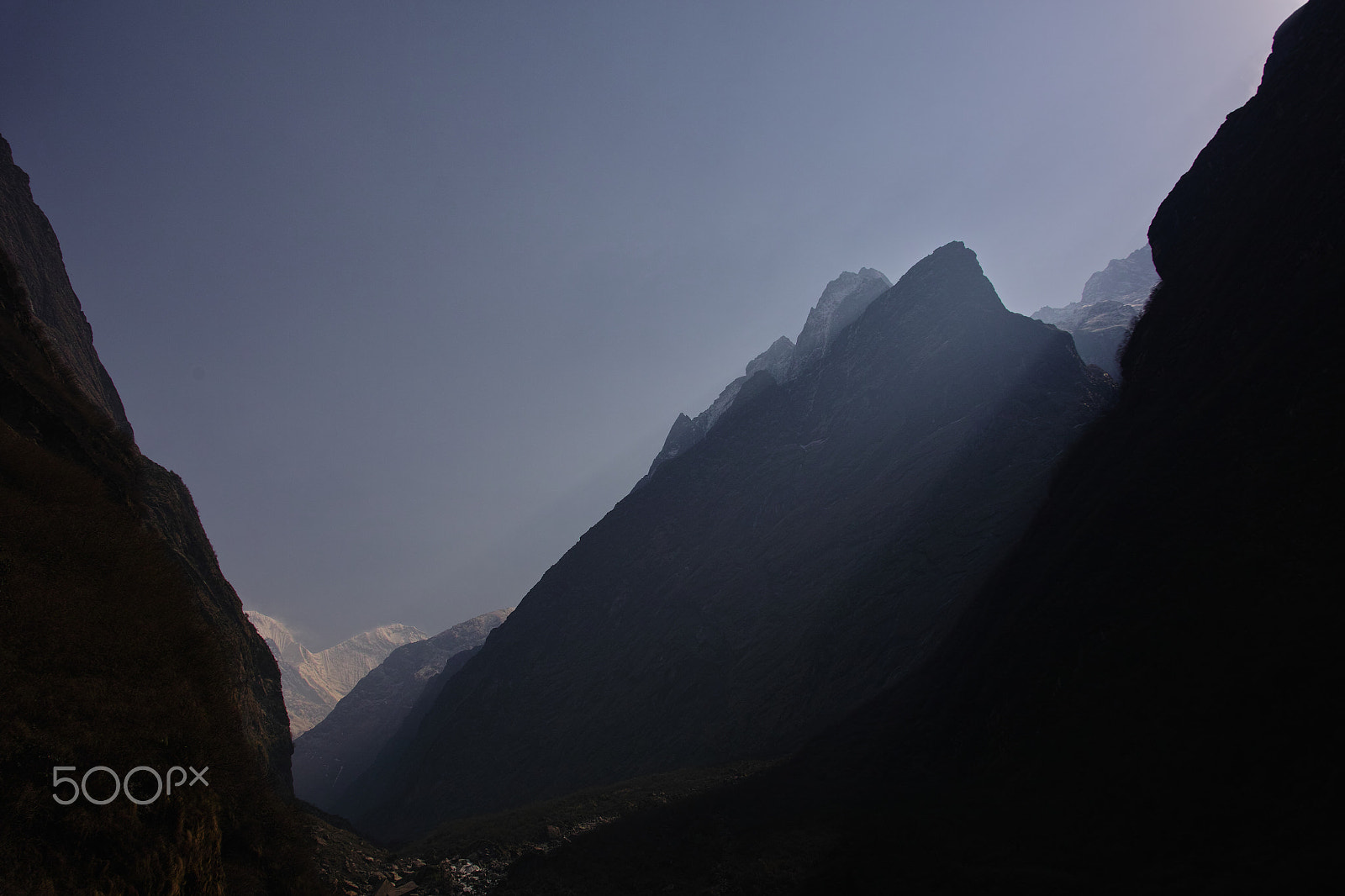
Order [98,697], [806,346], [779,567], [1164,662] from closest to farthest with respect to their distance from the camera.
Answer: [98,697] < [1164,662] < [779,567] < [806,346]

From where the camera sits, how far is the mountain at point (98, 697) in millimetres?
Answer: 9656

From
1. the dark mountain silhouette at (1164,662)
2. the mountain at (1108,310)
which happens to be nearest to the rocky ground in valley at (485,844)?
the dark mountain silhouette at (1164,662)

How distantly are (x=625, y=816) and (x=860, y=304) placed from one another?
110015mm

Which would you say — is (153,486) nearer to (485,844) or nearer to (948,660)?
(485,844)

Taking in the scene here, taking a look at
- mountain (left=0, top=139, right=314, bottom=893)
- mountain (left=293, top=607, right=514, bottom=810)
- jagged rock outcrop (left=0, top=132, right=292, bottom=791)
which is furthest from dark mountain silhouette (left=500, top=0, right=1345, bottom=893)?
mountain (left=293, top=607, right=514, bottom=810)

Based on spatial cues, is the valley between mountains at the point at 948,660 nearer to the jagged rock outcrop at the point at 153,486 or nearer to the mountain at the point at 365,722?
the jagged rock outcrop at the point at 153,486

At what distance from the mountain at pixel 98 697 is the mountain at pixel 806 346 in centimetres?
10229

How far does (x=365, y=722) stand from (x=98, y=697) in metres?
187

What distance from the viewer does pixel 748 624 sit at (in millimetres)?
62750

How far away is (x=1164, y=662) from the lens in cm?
1647
